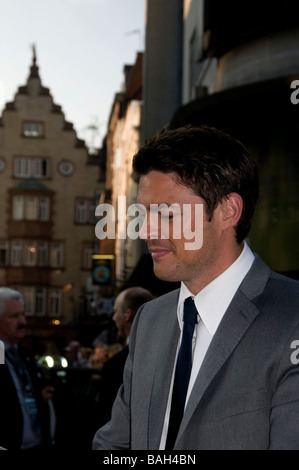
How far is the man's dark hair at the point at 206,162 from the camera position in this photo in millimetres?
2445

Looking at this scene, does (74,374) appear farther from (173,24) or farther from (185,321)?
(173,24)

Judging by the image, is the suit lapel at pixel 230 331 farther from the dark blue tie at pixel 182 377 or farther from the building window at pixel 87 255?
the building window at pixel 87 255

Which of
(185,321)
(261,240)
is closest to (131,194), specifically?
(261,240)

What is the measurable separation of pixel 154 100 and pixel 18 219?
78.4 feet

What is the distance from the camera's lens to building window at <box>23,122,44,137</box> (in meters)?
51.8

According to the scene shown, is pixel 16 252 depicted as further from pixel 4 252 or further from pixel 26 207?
pixel 26 207

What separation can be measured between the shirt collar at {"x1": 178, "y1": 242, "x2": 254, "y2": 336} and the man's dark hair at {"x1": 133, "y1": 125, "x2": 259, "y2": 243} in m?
0.21

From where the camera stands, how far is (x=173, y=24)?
28406 mm

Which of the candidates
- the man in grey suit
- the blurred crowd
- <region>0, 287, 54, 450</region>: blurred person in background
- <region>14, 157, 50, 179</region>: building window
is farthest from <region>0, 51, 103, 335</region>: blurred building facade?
the man in grey suit

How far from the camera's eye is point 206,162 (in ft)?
8.02

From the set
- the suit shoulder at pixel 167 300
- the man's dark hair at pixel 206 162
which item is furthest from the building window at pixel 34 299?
the man's dark hair at pixel 206 162

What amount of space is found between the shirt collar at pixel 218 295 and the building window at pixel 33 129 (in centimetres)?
5032

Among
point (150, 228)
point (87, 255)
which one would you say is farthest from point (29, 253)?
point (150, 228)

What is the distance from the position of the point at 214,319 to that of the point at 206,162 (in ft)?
1.78
